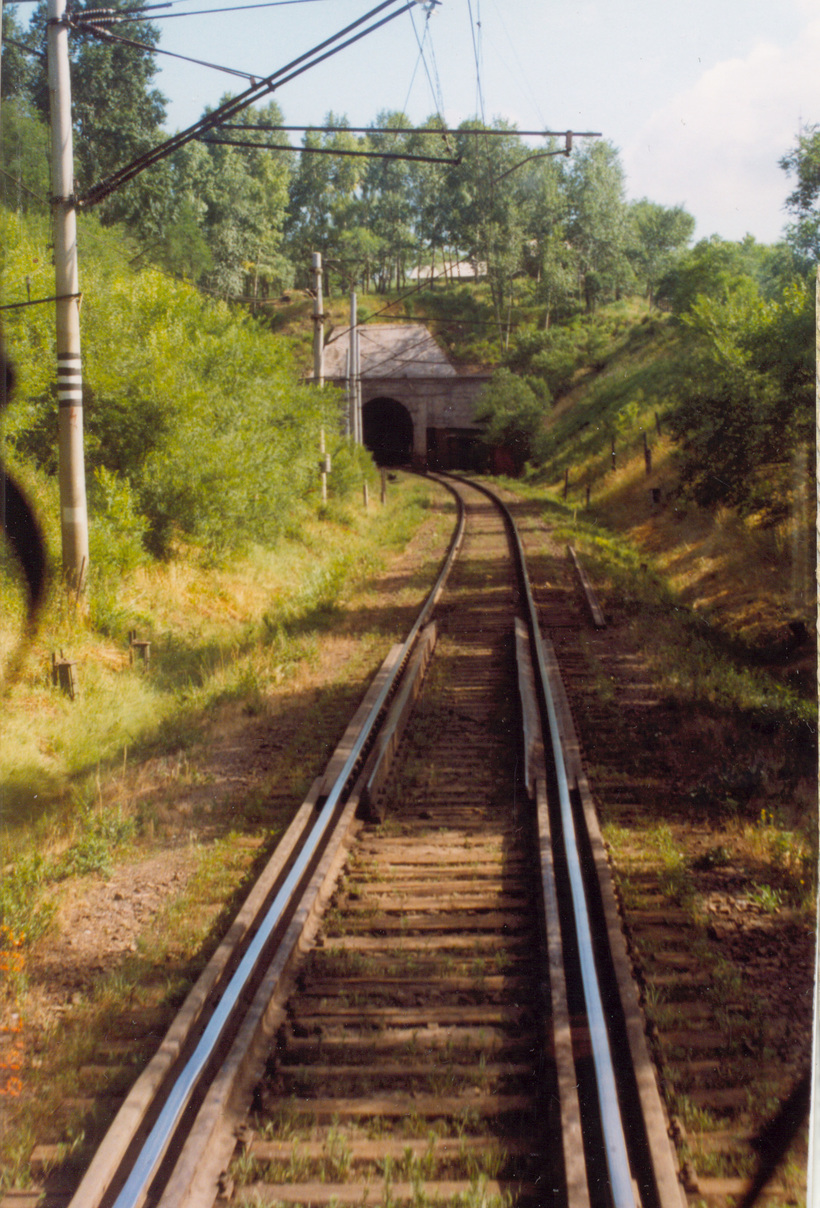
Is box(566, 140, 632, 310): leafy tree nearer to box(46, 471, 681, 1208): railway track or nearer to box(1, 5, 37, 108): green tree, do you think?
box(1, 5, 37, 108): green tree

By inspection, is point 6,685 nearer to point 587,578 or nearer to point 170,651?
point 170,651

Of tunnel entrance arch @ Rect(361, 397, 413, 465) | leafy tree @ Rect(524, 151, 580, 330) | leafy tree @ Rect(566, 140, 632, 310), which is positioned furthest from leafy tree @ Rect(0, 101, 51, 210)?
tunnel entrance arch @ Rect(361, 397, 413, 465)

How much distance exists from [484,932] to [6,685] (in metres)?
Result: 5.59

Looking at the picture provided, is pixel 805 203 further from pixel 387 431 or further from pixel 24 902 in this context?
pixel 387 431

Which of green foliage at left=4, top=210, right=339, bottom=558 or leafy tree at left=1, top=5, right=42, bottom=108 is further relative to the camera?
green foliage at left=4, top=210, right=339, bottom=558

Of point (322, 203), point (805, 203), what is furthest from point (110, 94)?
point (322, 203)

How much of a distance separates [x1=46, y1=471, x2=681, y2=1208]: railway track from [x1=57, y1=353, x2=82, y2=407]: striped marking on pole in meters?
4.67

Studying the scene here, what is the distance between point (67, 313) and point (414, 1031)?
735 centimetres

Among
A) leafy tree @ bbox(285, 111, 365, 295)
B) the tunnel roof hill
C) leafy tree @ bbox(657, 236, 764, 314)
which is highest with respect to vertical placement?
the tunnel roof hill

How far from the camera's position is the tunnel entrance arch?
5831 cm

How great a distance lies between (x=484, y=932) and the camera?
15.2 feet

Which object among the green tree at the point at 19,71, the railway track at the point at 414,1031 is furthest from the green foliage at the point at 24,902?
the green tree at the point at 19,71

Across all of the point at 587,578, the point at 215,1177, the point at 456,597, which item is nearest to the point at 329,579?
the point at 456,597

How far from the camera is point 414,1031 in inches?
148
